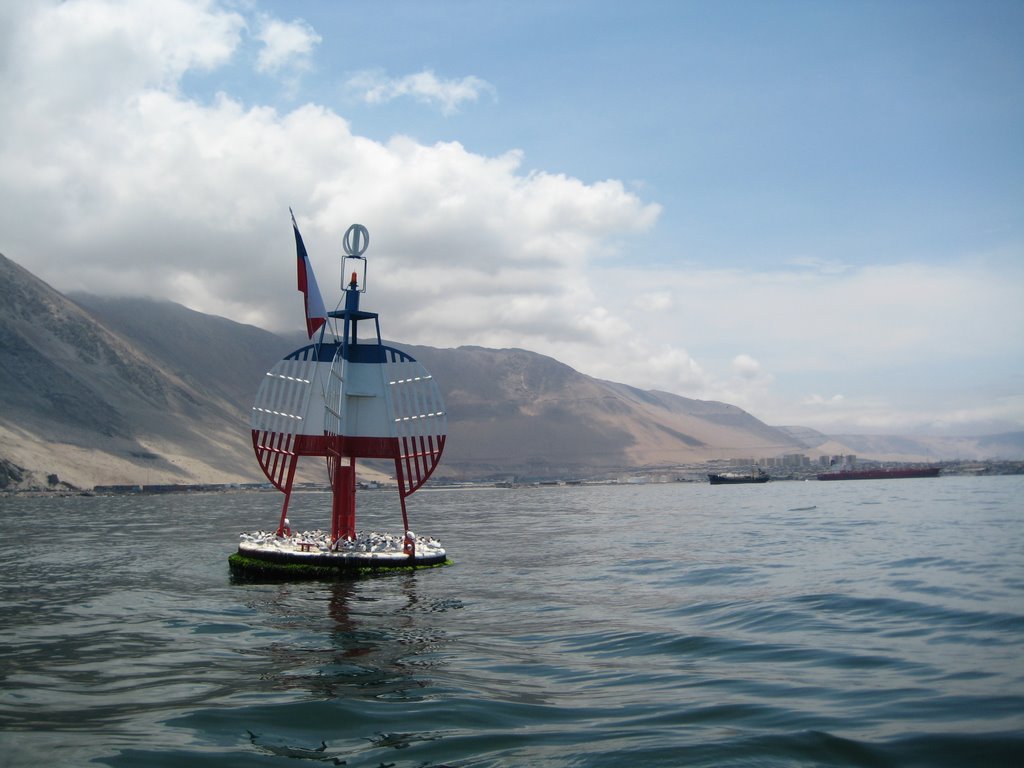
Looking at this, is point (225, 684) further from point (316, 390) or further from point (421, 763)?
point (316, 390)

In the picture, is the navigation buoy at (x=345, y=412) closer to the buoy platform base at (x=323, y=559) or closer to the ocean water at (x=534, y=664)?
the buoy platform base at (x=323, y=559)

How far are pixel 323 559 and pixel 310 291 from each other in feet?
39.3

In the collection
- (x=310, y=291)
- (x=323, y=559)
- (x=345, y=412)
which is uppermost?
A: (x=310, y=291)

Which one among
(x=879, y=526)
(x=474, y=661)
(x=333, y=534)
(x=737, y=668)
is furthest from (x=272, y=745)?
(x=879, y=526)

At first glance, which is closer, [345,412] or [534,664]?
[534,664]

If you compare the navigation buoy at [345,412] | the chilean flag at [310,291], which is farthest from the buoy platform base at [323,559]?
the chilean flag at [310,291]

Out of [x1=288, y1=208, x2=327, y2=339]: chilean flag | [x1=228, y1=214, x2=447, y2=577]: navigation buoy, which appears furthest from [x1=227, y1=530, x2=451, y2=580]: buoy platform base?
[x1=288, y1=208, x2=327, y2=339]: chilean flag

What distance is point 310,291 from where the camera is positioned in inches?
1587

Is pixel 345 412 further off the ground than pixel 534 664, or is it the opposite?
pixel 345 412

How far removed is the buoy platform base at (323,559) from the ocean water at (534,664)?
31.5 inches

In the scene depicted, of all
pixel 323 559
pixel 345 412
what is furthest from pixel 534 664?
pixel 345 412

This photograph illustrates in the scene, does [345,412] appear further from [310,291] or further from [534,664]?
[534,664]

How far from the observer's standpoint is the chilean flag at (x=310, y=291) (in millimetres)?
40250

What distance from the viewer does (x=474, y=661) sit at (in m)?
21.0
